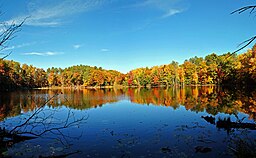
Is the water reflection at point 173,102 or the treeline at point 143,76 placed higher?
the treeline at point 143,76

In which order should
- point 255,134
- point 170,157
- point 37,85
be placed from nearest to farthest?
point 170,157, point 255,134, point 37,85

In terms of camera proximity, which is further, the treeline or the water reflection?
the treeline


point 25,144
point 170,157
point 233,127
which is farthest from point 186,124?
point 25,144

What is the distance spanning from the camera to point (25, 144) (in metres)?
10.4

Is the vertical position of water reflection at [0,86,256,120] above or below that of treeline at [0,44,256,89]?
below

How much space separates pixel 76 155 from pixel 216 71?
77033 mm

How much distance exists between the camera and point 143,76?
99875 mm

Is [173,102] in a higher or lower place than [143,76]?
lower

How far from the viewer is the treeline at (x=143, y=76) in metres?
69.6

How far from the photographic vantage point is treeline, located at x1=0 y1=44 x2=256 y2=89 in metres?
69.6

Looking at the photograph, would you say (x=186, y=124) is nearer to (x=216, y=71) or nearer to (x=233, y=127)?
(x=233, y=127)

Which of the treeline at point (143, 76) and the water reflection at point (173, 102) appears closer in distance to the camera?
the water reflection at point (173, 102)

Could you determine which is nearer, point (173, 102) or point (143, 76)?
point (173, 102)

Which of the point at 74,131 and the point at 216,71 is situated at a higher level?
the point at 216,71
